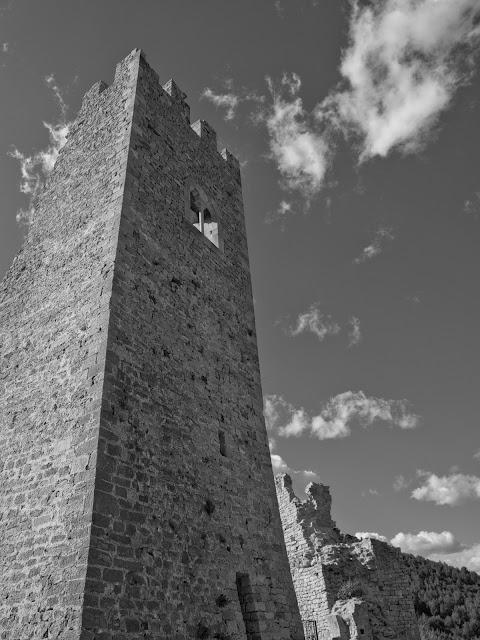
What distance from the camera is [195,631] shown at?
5.55 m

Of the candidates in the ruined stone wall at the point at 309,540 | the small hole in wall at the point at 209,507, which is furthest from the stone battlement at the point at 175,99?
the ruined stone wall at the point at 309,540

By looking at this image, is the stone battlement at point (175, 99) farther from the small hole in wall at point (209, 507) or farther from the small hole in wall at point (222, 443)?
the small hole in wall at point (209, 507)

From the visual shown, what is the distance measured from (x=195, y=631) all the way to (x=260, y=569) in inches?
72.6

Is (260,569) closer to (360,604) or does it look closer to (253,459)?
(253,459)

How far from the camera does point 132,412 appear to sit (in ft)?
19.9

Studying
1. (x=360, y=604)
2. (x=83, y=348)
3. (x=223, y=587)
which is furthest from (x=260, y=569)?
(x=360, y=604)

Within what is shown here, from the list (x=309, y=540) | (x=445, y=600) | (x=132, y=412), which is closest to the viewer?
(x=132, y=412)

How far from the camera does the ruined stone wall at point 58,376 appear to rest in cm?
490

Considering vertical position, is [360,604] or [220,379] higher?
[220,379]

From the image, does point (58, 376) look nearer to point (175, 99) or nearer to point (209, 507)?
point (209, 507)

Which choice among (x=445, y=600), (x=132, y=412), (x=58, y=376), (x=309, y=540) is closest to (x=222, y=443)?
(x=132, y=412)

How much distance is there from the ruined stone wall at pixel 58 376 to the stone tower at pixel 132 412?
3 cm

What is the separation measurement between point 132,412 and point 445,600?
40.5 metres

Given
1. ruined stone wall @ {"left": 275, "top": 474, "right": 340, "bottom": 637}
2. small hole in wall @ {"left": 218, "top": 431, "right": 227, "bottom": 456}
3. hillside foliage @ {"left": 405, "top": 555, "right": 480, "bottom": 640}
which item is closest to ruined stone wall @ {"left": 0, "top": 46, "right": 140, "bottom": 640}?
→ small hole in wall @ {"left": 218, "top": 431, "right": 227, "bottom": 456}
